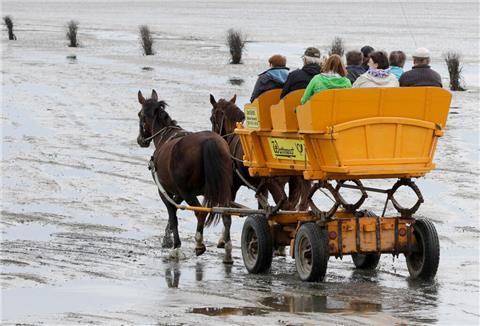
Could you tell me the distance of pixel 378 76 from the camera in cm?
1215

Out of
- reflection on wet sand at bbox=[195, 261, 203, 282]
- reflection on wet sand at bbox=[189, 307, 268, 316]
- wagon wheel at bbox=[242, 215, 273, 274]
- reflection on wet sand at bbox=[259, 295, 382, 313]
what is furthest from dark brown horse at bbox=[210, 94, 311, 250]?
reflection on wet sand at bbox=[189, 307, 268, 316]

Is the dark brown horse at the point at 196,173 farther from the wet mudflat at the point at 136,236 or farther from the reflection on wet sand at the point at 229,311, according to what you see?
the reflection on wet sand at the point at 229,311

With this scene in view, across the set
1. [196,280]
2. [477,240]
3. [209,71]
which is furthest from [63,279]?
[209,71]

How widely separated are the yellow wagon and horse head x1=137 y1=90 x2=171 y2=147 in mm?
3132

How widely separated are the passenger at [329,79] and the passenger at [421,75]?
0.85 metres

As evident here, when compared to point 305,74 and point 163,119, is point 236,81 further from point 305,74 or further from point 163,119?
point 305,74

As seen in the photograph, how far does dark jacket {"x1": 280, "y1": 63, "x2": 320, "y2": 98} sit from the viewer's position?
40.9 feet

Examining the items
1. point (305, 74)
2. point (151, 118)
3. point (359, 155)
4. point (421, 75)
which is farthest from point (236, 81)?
point (359, 155)

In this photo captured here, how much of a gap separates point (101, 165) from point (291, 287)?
30.7ft

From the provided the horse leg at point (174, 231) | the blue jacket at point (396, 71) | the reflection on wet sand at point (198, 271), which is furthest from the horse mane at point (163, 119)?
the blue jacket at point (396, 71)

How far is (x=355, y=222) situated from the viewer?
11789 mm

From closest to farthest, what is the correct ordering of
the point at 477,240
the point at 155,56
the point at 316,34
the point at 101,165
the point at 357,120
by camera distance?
the point at 357,120 → the point at 477,240 → the point at 101,165 → the point at 155,56 → the point at 316,34

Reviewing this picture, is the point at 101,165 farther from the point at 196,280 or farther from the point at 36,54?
the point at 36,54

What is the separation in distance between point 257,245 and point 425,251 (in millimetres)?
1915
